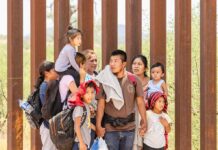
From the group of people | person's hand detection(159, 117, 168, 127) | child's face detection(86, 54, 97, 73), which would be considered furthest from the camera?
child's face detection(86, 54, 97, 73)

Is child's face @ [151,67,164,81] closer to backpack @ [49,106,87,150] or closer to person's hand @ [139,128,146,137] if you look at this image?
person's hand @ [139,128,146,137]

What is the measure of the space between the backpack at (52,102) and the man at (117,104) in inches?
16.0

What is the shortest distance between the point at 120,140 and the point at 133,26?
156 cm

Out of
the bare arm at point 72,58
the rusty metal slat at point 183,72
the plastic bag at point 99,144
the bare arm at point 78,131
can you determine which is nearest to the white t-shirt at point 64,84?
the bare arm at point 72,58

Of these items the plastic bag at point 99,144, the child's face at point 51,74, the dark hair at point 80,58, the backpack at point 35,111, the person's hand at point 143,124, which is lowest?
the plastic bag at point 99,144

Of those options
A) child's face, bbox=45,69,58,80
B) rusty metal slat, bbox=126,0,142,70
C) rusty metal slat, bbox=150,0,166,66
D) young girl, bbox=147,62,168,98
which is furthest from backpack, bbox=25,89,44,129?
rusty metal slat, bbox=150,0,166,66

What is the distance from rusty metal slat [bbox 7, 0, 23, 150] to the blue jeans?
145 centimetres

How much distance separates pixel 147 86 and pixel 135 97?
41cm

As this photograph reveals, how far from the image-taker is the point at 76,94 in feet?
13.6

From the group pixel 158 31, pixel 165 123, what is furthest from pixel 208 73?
pixel 165 123

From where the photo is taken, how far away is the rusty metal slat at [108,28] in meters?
5.33

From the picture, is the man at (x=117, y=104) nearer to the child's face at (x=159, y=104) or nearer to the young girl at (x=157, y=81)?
the child's face at (x=159, y=104)

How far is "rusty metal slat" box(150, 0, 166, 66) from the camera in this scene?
5320 millimetres

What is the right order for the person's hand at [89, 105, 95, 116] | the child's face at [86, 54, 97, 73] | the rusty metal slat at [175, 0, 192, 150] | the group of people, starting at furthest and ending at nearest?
the rusty metal slat at [175, 0, 192, 150]
the child's face at [86, 54, 97, 73]
the person's hand at [89, 105, 95, 116]
the group of people
